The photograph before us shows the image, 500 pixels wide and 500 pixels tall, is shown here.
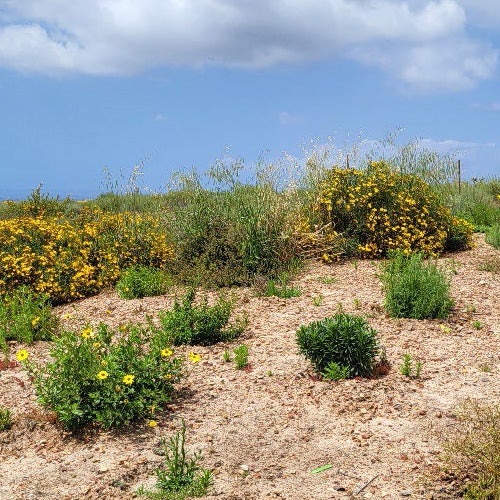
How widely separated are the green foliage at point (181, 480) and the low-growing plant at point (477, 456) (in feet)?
4.74

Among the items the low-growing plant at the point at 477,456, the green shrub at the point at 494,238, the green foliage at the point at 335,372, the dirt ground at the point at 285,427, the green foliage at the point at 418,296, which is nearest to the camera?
the low-growing plant at the point at 477,456

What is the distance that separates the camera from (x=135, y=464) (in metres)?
4.35

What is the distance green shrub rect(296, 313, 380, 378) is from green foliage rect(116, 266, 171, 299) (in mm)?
3621

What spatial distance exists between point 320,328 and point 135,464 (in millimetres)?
→ 1997

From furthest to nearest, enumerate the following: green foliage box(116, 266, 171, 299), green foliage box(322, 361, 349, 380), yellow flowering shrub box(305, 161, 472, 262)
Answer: yellow flowering shrub box(305, 161, 472, 262) → green foliage box(116, 266, 171, 299) → green foliage box(322, 361, 349, 380)

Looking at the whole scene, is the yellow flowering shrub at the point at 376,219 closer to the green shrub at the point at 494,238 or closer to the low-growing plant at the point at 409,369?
the green shrub at the point at 494,238

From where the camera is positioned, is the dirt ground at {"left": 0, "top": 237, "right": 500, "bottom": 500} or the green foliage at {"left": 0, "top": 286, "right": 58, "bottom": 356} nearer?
the dirt ground at {"left": 0, "top": 237, "right": 500, "bottom": 500}

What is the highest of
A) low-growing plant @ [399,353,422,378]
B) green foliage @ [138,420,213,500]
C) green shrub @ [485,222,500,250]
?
green shrub @ [485,222,500,250]

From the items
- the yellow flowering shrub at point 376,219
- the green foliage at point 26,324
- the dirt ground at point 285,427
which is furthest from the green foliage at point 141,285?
the yellow flowering shrub at point 376,219

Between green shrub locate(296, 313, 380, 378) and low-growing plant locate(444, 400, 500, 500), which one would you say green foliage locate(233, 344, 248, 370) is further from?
low-growing plant locate(444, 400, 500, 500)

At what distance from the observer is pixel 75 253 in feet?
32.1

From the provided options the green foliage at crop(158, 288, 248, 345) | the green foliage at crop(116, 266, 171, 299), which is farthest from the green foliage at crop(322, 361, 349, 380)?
the green foliage at crop(116, 266, 171, 299)

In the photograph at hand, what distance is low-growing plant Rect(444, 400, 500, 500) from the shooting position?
12.5ft

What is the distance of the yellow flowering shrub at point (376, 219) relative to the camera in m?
10.5
